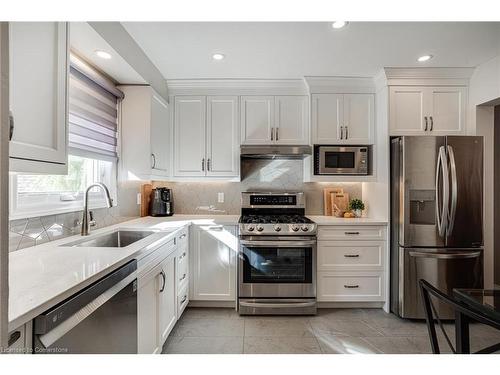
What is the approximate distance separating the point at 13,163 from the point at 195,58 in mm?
1861

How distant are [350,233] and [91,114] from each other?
253cm

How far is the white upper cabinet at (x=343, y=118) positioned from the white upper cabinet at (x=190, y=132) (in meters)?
1.23

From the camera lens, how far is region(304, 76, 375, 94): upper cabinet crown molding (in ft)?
9.29

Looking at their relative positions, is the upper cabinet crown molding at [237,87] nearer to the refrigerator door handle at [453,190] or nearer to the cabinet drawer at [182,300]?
the refrigerator door handle at [453,190]

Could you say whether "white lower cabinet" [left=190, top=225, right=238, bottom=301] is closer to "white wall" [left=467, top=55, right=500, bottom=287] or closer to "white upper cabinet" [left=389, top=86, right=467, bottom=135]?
"white upper cabinet" [left=389, top=86, right=467, bottom=135]

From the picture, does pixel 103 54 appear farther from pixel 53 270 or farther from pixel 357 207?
pixel 357 207

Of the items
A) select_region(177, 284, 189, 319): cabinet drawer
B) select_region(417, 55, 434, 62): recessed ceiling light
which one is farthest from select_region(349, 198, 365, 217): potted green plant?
select_region(177, 284, 189, 319): cabinet drawer

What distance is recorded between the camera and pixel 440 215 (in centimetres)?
237

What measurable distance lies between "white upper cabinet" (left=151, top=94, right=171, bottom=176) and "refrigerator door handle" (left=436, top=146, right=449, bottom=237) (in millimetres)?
2606

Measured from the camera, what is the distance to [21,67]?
3.08ft

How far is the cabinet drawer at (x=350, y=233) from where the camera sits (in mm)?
2660
